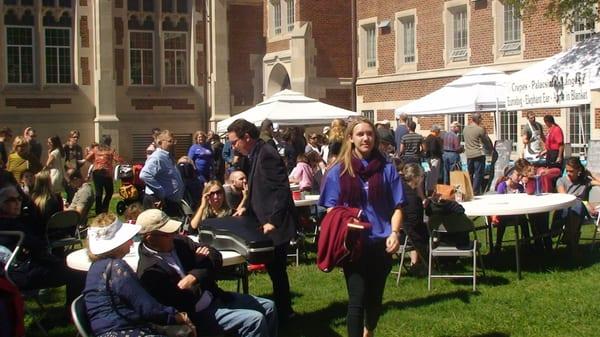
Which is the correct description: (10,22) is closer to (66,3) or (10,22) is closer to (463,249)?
(66,3)

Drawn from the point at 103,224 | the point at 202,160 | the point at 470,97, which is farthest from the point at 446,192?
the point at 470,97

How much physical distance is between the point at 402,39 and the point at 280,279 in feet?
69.8

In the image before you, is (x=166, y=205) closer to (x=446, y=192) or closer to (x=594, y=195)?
(x=446, y=192)

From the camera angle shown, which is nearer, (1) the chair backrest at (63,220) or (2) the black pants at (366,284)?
(2) the black pants at (366,284)

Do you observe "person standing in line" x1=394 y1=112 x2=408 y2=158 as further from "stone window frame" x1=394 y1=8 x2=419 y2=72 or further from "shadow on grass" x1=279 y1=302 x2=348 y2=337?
"shadow on grass" x1=279 y1=302 x2=348 y2=337

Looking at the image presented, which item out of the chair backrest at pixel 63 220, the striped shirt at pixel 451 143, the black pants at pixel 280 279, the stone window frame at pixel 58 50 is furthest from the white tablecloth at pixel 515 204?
the stone window frame at pixel 58 50

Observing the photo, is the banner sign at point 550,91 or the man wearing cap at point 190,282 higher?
the banner sign at point 550,91

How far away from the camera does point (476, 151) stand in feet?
57.8

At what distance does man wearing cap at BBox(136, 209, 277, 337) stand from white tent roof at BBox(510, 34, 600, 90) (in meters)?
6.84

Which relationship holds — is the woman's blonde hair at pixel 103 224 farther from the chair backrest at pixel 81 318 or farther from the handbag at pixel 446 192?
the handbag at pixel 446 192

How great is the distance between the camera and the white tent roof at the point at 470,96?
16453 mm

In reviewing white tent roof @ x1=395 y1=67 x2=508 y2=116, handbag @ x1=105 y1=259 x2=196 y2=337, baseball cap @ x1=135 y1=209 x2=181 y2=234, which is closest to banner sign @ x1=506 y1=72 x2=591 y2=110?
white tent roof @ x1=395 y1=67 x2=508 y2=116

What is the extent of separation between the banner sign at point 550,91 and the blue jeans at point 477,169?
15.7 feet

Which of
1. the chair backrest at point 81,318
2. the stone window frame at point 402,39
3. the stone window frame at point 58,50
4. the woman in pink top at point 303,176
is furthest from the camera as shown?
the stone window frame at point 58,50
